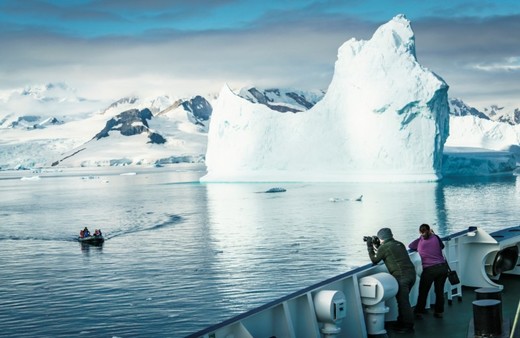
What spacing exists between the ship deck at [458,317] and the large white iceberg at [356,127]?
44.5 m

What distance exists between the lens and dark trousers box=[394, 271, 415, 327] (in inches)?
262

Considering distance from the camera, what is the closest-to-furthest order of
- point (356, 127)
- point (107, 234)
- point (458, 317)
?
point (458, 317), point (107, 234), point (356, 127)

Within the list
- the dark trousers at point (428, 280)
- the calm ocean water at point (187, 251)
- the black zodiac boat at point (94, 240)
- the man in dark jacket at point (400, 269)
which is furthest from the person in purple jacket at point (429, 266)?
the black zodiac boat at point (94, 240)

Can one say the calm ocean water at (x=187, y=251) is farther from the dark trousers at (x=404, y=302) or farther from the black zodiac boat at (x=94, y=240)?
the dark trousers at (x=404, y=302)

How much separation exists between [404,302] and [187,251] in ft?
62.4

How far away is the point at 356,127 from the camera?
2223 inches

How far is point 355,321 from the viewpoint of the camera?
647 cm

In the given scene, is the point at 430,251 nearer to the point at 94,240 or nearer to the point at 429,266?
the point at 429,266

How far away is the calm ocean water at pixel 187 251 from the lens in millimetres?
15266

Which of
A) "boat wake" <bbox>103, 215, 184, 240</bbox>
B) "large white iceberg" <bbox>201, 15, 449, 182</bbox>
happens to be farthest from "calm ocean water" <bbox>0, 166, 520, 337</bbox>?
"large white iceberg" <bbox>201, 15, 449, 182</bbox>

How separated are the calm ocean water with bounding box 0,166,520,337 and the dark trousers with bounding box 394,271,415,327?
7.48m

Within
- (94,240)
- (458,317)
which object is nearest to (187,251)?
(94,240)

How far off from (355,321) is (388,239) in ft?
3.04

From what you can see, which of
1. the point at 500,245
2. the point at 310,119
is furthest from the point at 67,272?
the point at 310,119
